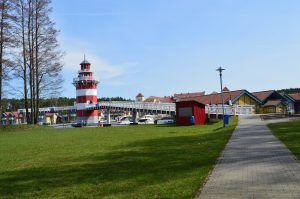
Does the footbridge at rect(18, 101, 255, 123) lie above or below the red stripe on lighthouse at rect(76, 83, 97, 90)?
below

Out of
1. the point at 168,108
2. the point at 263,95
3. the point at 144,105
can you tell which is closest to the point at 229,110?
the point at 168,108

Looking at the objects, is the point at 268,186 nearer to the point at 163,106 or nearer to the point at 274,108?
the point at 163,106

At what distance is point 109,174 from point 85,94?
215 ft

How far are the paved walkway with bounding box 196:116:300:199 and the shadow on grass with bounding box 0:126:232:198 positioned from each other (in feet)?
1.17

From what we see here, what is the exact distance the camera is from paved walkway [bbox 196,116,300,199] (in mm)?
7180

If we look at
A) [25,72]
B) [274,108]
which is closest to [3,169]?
[25,72]

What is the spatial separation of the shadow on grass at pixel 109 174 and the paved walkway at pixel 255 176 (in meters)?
0.36

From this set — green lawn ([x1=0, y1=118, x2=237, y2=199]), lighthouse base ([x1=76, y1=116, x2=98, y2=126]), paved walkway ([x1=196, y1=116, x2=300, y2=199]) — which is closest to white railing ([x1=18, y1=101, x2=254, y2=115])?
lighthouse base ([x1=76, y1=116, x2=98, y2=126])

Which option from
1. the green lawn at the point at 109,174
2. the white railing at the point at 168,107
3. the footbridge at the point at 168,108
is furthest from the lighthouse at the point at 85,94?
the green lawn at the point at 109,174

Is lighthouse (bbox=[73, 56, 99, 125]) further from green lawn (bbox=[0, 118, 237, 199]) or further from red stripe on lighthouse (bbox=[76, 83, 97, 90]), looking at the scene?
green lawn (bbox=[0, 118, 237, 199])

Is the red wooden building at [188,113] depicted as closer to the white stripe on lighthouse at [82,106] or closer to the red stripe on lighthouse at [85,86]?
the white stripe on lighthouse at [82,106]

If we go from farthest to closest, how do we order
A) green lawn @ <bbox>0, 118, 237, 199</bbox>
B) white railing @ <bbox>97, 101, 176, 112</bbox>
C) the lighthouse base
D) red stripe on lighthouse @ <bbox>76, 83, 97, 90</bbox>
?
1. the lighthouse base
2. red stripe on lighthouse @ <bbox>76, 83, 97, 90</bbox>
3. white railing @ <bbox>97, 101, 176, 112</bbox>
4. green lawn @ <bbox>0, 118, 237, 199</bbox>

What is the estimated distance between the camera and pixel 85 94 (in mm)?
74562

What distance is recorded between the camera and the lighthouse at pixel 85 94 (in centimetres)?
7406
